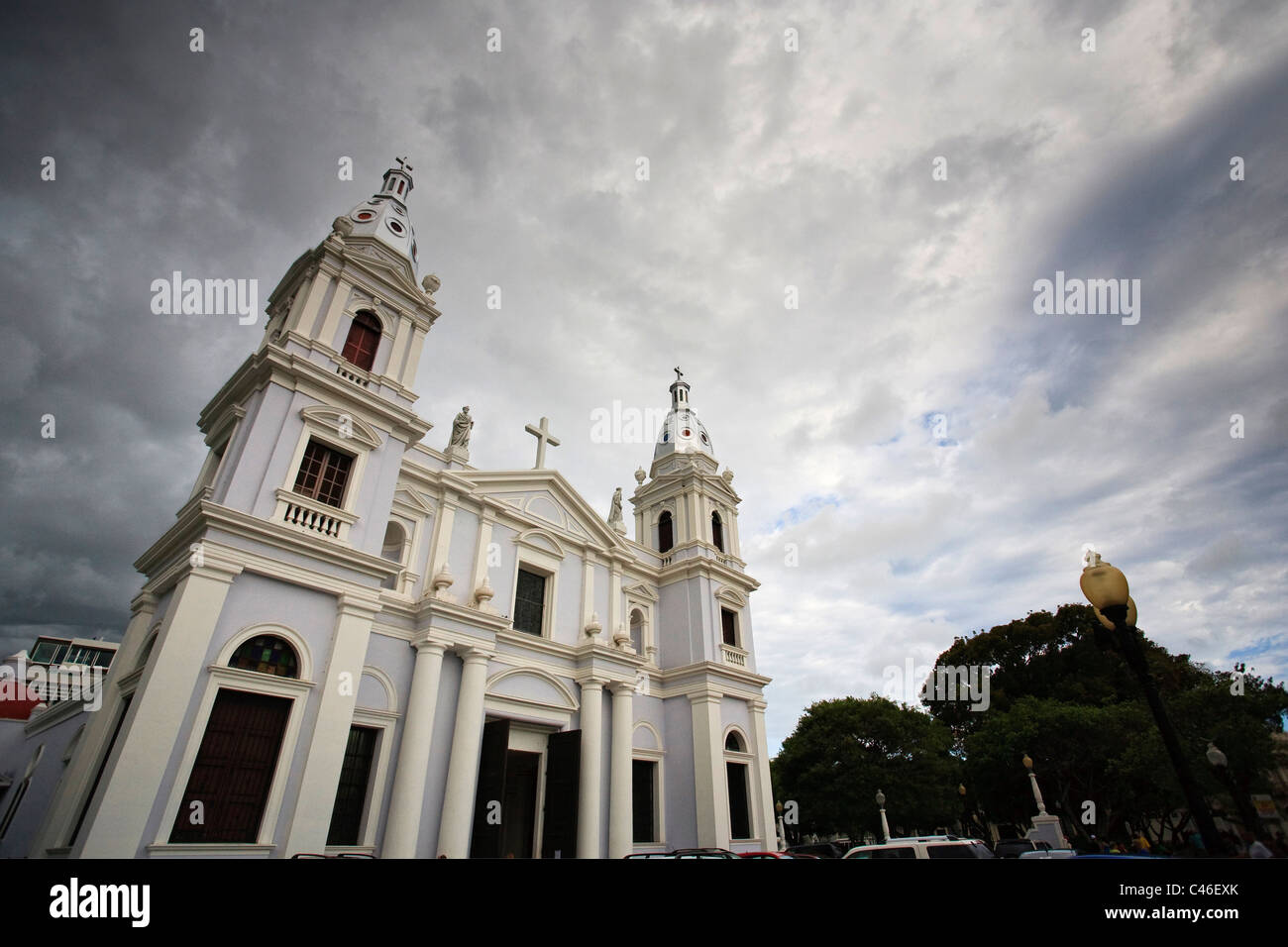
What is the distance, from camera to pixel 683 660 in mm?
20891

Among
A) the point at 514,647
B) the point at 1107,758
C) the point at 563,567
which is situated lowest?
the point at 1107,758

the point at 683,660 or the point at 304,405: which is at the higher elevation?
the point at 304,405

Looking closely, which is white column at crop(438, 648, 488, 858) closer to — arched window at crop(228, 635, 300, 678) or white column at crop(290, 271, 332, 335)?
arched window at crop(228, 635, 300, 678)

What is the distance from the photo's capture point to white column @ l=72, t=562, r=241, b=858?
8.66 metres

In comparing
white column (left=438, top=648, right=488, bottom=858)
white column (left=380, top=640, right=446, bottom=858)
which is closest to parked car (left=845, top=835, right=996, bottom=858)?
white column (left=438, top=648, right=488, bottom=858)

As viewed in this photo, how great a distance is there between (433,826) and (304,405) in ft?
30.8

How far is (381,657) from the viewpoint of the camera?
1370cm

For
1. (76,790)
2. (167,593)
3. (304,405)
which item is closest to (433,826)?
(76,790)

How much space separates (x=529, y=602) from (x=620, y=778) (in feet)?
18.0

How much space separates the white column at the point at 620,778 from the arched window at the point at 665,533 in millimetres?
7896
